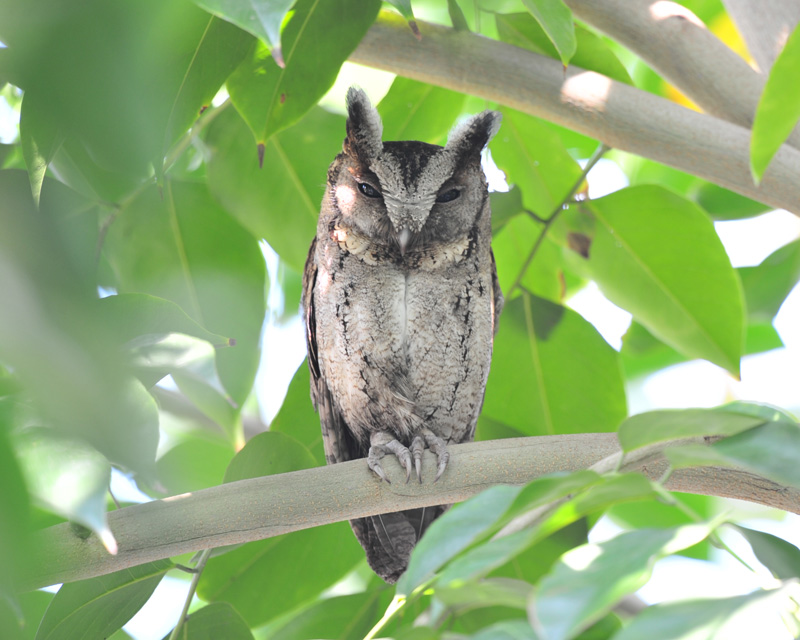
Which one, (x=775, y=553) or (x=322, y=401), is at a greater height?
(x=322, y=401)

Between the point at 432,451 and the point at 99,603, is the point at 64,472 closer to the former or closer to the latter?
the point at 99,603

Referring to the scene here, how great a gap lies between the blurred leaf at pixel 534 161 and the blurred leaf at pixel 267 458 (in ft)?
2.45

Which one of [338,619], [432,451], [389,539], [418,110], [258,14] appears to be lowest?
[338,619]

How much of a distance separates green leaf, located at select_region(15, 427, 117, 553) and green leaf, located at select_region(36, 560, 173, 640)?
47 cm

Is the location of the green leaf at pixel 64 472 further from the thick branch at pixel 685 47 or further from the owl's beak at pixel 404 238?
the thick branch at pixel 685 47

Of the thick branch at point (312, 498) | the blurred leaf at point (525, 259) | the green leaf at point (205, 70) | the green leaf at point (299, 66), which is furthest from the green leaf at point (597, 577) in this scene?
the blurred leaf at point (525, 259)

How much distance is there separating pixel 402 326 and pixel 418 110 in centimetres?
46

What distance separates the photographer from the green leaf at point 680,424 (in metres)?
0.57

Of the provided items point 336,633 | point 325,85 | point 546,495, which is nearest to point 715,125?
point 325,85

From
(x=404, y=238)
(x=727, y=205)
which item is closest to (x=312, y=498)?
(x=404, y=238)

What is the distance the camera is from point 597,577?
433 millimetres

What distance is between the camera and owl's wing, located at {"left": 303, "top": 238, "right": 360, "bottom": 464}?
1497 mm

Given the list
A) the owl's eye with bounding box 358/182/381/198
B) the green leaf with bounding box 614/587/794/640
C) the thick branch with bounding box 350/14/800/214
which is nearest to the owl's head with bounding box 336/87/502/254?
the owl's eye with bounding box 358/182/381/198

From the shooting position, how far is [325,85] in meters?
1.13
